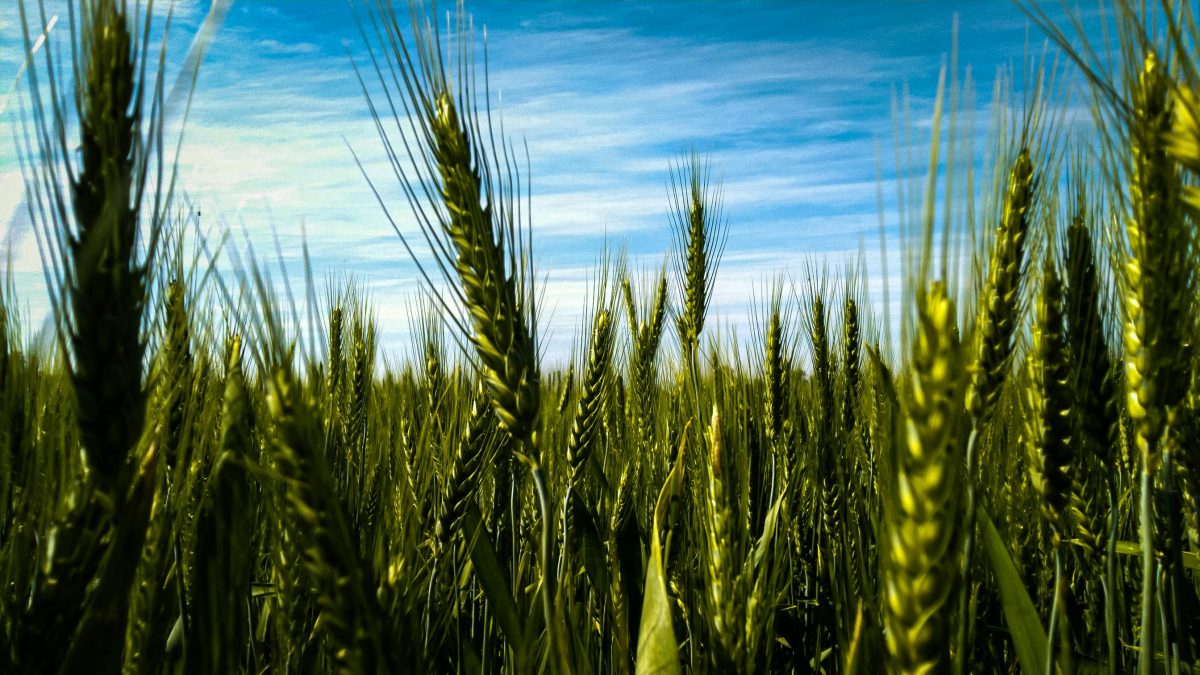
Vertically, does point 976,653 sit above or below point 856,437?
below

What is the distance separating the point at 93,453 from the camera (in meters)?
0.94

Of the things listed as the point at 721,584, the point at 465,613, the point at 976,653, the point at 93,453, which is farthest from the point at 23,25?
the point at 976,653

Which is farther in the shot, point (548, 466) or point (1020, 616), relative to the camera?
point (548, 466)

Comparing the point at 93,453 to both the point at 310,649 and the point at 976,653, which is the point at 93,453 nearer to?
the point at 310,649

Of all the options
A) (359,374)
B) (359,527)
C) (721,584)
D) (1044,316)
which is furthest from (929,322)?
(359,374)

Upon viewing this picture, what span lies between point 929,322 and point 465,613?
1925mm

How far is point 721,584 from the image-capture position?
127 cm

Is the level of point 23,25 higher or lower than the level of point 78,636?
higher

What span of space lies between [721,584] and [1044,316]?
32.5 inches

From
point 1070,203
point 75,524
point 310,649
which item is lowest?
point 310,649

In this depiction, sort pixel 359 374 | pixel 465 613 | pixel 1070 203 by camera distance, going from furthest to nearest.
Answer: pixel 359 374 → pixel 465 613 → pixel 1070 203

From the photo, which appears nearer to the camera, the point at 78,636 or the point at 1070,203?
the point at 78,636

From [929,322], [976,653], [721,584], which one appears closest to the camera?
[929,322]

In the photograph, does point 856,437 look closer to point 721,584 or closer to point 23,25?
point 721,584
